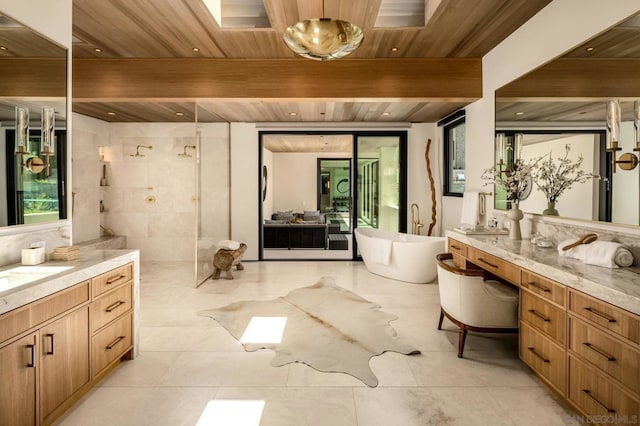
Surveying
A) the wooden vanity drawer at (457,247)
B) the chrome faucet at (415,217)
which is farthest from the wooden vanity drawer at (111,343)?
the chrome faucet at (415,217)

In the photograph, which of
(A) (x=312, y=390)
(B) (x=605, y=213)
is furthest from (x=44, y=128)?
(B) (x=605, y=213)

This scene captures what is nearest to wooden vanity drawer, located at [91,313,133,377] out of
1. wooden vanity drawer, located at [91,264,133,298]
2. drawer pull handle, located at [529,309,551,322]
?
wooden vanity drawer, located at [91,264,133,298]

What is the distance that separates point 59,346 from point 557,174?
359cm

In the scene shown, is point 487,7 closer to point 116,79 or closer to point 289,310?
point 289,310

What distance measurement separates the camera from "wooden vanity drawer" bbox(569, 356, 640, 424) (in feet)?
5.24

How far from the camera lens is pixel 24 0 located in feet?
7.29

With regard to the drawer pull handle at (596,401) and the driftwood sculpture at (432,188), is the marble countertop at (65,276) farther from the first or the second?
the driftwood sculpture at (432,188)

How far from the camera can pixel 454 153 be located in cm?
571

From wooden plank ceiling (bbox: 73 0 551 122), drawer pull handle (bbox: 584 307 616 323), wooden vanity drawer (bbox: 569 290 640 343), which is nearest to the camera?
wooden vanity drawer (bbox: 569 290 640 343)

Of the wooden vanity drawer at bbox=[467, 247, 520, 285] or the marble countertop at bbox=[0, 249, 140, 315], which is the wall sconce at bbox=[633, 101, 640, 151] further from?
the marble countertop at bbox=[0, 249, 140, 315]

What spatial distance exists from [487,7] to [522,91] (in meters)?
0.85

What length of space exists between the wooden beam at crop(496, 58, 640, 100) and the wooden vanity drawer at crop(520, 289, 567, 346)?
138cm

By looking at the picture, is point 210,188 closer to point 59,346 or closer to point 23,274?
point 23,274

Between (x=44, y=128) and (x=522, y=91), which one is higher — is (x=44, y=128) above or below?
below
